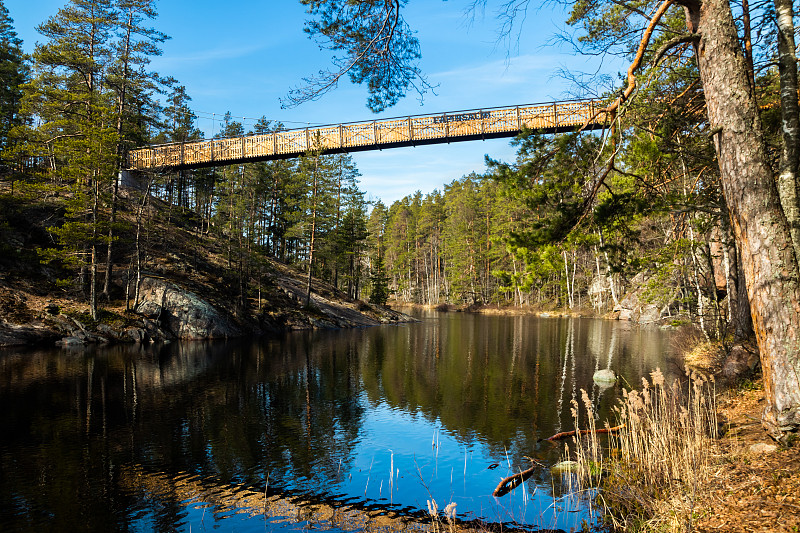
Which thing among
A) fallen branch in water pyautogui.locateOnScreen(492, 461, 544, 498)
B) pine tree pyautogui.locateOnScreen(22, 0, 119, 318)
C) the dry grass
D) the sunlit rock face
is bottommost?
fallen branch in water pyautogui.locateOnScreen(492, 461, 544, 498)

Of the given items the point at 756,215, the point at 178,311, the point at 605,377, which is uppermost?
the point at 756,215

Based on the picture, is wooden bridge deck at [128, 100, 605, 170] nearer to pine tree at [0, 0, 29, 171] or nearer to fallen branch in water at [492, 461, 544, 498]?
pine tree at [0, 0, 29, 171]

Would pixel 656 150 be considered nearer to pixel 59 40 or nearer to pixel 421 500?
pixel 421 500

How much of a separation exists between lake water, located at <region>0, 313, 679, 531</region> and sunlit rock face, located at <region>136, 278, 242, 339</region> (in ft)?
19.0

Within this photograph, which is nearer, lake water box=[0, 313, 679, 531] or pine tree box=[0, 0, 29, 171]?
lake water box=[0, 313, 679, 531]

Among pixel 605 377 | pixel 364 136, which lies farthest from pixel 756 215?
pixel 364 136

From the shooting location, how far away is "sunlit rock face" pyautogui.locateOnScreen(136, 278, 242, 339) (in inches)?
1008

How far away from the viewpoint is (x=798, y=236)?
220 inches

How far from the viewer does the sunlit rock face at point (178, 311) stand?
25.6 m

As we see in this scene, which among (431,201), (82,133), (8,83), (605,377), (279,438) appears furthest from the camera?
(431,201)

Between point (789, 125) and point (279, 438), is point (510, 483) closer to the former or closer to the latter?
point (279, 438)

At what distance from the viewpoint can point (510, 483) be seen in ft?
24.2

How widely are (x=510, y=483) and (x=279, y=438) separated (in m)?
4.87

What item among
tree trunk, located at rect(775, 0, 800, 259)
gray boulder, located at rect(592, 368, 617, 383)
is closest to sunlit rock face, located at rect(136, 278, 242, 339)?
gray boulder, located at rect(592, 368, 617, 383)
